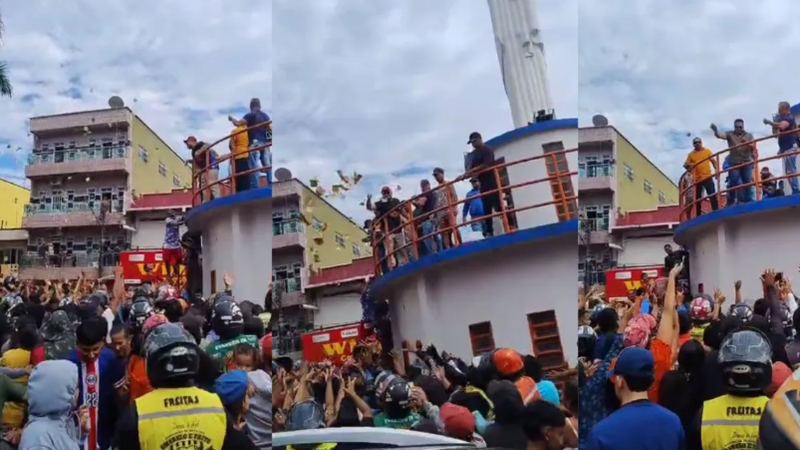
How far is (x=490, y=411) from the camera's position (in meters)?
3.29

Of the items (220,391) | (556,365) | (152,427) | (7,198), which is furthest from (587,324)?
(7,198)

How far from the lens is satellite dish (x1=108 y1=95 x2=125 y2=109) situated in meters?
5.33

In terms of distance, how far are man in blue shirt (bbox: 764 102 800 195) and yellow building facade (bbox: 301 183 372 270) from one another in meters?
1.52

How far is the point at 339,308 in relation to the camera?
11.2ft

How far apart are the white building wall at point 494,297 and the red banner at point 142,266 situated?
1964mm

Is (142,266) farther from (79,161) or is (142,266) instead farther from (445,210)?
(445,210)

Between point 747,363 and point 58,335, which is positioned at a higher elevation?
point 58,335

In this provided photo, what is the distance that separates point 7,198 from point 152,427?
484 cm

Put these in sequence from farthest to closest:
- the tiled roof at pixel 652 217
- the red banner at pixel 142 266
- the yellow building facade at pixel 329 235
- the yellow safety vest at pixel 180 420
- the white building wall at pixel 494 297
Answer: the red banner at pixel 142 266 < the tiled roof at pixel 652 217 < the yellow building facade at pixel 329 235 < the white building wall at pixel 494 297 < the yellow safety vest at pixel 180 420

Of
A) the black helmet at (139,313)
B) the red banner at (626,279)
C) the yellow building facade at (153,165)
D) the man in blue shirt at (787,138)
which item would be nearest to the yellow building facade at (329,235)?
the red banner at (626,279)

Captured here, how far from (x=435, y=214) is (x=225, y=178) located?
1.08 meters

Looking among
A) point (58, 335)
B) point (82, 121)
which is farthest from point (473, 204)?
point (82, 121)

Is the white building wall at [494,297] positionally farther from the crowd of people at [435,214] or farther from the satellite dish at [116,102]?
the satellite dish at [116,102]

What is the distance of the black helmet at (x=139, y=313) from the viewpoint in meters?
4.48
